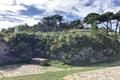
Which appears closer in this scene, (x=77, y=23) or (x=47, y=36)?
(x=47, y=36)

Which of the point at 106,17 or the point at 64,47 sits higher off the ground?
the point at 106,17

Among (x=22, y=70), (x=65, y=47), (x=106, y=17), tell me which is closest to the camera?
(x=22, y=70)

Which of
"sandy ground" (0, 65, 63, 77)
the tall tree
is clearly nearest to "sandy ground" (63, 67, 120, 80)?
"sandy ground" (0, 65, 63, 77)

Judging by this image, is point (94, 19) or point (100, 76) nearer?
point (100, 76)

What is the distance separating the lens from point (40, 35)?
89.5ft

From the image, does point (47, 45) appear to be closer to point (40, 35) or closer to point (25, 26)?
point (40, 35)

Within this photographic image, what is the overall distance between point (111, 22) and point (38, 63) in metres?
19.1

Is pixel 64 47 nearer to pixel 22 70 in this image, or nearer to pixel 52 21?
pixel 22 70

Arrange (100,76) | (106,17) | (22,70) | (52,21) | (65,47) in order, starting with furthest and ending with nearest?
1. (52,21)
2. (106,17)
3. (65,47)
4. (22,70)
5. (100,76)

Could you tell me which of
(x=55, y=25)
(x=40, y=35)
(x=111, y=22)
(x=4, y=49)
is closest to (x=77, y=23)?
(x=55, y=25)

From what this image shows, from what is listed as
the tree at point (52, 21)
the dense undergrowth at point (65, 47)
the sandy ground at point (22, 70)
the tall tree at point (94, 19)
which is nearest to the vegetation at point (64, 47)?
the dense undergrowth at point (65, 47)

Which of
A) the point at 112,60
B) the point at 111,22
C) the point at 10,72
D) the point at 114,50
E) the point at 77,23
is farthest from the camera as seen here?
the point at 77,23

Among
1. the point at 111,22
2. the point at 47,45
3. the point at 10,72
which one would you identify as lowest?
the point at 10,72

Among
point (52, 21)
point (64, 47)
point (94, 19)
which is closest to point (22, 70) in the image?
point (64, 47)
